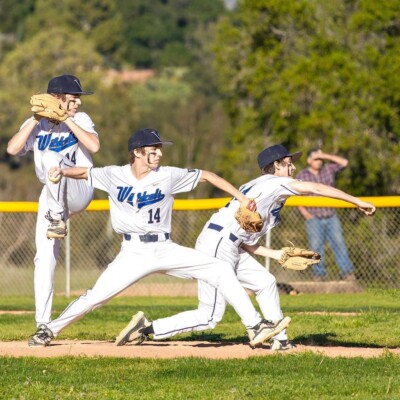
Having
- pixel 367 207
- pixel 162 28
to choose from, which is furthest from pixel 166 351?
pixel 162 28

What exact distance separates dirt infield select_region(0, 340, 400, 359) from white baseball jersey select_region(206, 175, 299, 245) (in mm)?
902

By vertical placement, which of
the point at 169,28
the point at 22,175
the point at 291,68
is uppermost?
the point at 169,28

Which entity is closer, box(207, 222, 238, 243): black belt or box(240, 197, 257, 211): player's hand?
box(240, 197, 257, 211): player's hand

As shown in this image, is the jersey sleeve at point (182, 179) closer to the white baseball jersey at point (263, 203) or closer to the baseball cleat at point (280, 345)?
the white baseball jersey at point (263, 203)

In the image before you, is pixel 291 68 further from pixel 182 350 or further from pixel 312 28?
pixel 182 350

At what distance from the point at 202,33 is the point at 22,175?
50714mm

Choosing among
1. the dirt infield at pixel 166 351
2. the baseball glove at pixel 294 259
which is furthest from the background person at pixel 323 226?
the dirt infield at pixel 166 351

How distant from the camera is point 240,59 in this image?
86.0 feet

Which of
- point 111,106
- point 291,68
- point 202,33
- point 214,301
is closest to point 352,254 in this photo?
point 214,301

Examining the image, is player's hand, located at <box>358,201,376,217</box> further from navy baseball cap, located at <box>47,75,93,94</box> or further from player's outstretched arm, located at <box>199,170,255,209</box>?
navy baseball cap, located at <box>47,75,93,94</box>

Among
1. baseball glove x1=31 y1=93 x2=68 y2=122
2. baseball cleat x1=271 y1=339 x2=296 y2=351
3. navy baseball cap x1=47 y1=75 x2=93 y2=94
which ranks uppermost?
navy baseball cap x1=47 y1=75 x2=93 y2=94

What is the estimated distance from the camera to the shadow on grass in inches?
408

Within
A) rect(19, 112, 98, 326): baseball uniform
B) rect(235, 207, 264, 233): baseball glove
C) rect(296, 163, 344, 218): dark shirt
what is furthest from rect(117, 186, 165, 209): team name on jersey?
rect(296, 163, 344, 218): dark shirt

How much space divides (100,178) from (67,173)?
250mm
